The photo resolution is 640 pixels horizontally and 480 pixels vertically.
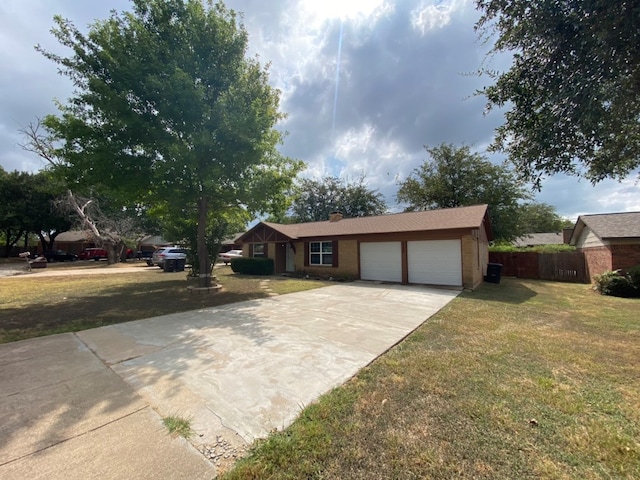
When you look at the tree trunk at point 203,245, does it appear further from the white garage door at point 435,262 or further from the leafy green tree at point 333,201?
the leafy green tree at point 333,201

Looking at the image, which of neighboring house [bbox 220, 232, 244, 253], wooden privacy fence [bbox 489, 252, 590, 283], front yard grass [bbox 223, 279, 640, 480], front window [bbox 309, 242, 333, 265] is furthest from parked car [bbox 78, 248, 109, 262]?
wooden privacy fence [bbox 489, 252, 590, 283]

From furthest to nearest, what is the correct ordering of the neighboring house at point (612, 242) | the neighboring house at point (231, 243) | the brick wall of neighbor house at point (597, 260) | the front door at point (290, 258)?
the neighboring house at point (231, 243), the front door at point (290, 258), the brick wall of neighbor house at point (597, 260), the neighboring house at point (612, 242)

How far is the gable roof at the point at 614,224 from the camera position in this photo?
12594 millimetres

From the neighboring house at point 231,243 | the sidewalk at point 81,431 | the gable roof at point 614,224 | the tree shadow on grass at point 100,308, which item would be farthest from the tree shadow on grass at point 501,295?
the neighboring house at point 231,243

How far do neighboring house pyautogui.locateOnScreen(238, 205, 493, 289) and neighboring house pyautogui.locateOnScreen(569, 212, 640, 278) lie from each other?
4919mm

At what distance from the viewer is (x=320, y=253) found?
57.6ft

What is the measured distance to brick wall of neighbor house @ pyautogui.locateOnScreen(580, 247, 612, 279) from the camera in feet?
42.9

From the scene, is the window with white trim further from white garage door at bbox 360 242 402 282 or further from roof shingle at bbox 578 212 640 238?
roof shingle at bbox 578 212 640 238

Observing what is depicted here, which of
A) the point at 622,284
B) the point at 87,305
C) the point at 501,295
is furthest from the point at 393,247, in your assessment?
the point at 87,305

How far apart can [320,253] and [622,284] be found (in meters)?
13.8

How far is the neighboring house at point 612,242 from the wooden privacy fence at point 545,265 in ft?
1.57

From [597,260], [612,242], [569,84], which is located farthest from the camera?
[597,260]

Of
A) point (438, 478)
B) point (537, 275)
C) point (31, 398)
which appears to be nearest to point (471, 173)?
point (537, 275)

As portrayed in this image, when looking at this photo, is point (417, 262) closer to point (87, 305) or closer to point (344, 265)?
point (344, 265)
